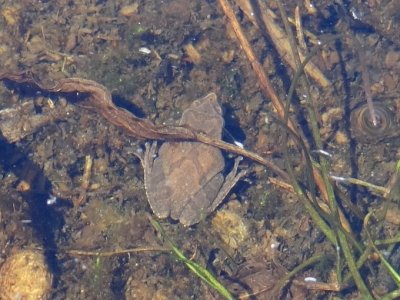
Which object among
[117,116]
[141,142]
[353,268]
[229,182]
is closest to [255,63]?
[229,182]

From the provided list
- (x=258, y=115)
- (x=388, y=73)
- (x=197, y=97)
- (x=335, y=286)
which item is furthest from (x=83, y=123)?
(x=388, y=73)

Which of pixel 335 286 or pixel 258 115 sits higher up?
pixel 258 115

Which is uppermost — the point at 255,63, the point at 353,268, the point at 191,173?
the point at 255,63

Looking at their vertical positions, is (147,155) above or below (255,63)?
below

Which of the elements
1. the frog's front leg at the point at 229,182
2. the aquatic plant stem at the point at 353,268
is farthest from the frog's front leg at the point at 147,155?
the aquatic plant stem at the point at 353,268

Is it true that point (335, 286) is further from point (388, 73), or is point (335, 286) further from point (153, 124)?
point (388, 73)

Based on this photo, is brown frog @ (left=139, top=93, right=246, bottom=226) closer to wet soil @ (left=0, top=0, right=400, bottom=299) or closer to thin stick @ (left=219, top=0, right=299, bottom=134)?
wet soil @ (left=0, top=0, right=400, bottom=299)

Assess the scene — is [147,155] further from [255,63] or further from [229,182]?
[255,63]
